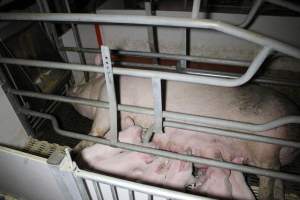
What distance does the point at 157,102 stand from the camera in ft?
5.07

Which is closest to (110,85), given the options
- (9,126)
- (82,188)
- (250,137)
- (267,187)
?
→ (82,188)

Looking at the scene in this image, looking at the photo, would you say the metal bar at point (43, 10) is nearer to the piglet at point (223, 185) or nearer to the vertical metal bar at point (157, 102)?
the vertical metal bar at point (157, 102)

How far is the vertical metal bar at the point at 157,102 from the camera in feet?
4.75

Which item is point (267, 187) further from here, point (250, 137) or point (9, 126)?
point (9, 126)

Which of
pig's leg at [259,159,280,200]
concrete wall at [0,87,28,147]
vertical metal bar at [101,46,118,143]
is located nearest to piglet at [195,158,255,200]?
pig's leg at [259,159,280,200]

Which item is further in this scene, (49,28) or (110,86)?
(49,28)

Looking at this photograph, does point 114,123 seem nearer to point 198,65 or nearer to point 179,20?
point 179,20

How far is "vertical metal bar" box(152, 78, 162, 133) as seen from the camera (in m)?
1.45

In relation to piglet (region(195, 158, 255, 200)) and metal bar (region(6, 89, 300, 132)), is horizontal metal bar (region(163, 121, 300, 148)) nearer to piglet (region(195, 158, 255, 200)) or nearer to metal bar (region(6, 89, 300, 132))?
metal bar (region(6, 89, 300, 132))

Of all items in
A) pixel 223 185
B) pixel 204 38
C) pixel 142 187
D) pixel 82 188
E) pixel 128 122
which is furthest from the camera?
pixel 204 38

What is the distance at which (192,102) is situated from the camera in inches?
82.8

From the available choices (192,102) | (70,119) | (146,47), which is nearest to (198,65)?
(146,47)

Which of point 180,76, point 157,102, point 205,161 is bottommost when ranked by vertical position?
point 205,161

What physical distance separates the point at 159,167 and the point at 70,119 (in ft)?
5.19
